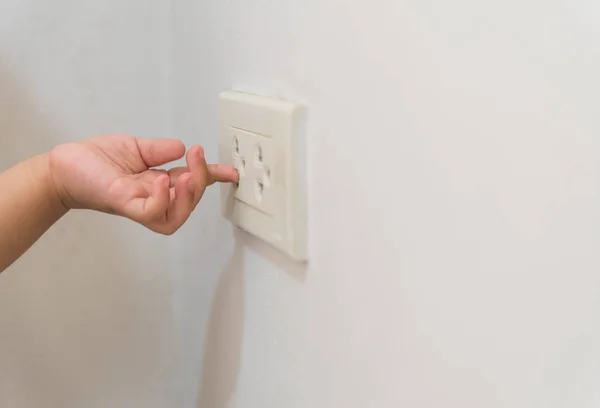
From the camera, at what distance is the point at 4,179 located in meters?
0.50

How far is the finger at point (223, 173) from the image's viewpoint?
19.0 inches

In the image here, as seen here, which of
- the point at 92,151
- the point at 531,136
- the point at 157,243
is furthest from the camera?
the point at 157,243

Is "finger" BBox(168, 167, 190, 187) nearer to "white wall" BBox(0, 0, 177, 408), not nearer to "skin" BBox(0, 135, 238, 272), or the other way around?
"skin" BBox(0, 135, 238, 272)

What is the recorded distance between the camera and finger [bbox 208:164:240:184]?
483 mm

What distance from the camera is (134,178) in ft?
1.57

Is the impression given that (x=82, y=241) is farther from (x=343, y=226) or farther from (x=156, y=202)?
(x=343, y=226)

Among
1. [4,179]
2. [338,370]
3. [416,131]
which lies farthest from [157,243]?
[416,131]

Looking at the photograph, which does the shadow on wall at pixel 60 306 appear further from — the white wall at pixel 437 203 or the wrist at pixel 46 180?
the white wall at pixel 437 203

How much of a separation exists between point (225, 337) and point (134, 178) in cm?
21

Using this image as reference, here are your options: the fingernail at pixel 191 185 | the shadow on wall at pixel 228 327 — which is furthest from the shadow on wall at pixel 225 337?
the fingernail at pixel 191 185

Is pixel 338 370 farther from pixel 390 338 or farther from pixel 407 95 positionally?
pixel 407 95

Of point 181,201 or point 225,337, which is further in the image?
point 225,337

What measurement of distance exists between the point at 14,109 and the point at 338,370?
1.43ft

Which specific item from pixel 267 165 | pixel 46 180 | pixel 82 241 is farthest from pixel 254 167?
pixel 82 241
